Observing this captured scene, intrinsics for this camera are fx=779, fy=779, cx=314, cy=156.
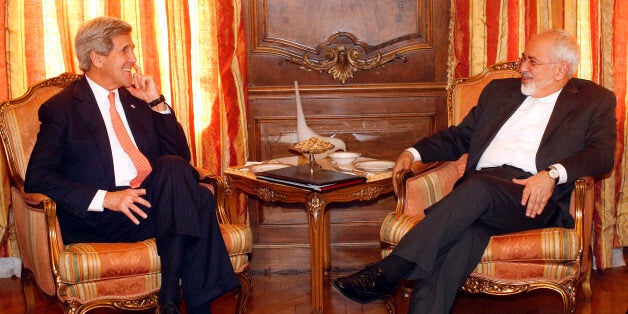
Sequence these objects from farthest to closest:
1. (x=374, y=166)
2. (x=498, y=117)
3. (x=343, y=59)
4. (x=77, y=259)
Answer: (x=343, y=59)
(x=374, y=166)
(x=498, y=117)
(x=77, y=259)

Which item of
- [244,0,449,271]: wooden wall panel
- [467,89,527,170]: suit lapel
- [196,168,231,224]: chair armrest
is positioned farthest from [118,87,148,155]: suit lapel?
[467,89,527,170]: suit lapel

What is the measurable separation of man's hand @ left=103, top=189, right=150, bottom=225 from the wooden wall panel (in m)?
1.20

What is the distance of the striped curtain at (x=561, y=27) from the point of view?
12.9 ft

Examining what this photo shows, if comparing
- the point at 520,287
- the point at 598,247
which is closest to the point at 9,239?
the point at 520,287

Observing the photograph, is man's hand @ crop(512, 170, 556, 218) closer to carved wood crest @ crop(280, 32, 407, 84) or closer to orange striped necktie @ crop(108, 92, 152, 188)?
carved wood crest @ crop(280, 32, 407, 84)

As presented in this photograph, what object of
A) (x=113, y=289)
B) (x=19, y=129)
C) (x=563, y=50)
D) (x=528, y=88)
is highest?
(x=563, y=50)

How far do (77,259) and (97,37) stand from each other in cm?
95

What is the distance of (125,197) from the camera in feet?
9.95

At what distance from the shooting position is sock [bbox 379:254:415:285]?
300 cm

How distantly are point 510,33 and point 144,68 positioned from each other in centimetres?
187

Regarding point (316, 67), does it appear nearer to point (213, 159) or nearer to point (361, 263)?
point (213, 159)

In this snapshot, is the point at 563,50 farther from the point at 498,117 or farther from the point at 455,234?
the point at 455,234

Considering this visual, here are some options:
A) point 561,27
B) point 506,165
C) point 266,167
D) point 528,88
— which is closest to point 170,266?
point 266,167

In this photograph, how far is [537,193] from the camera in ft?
9.82
